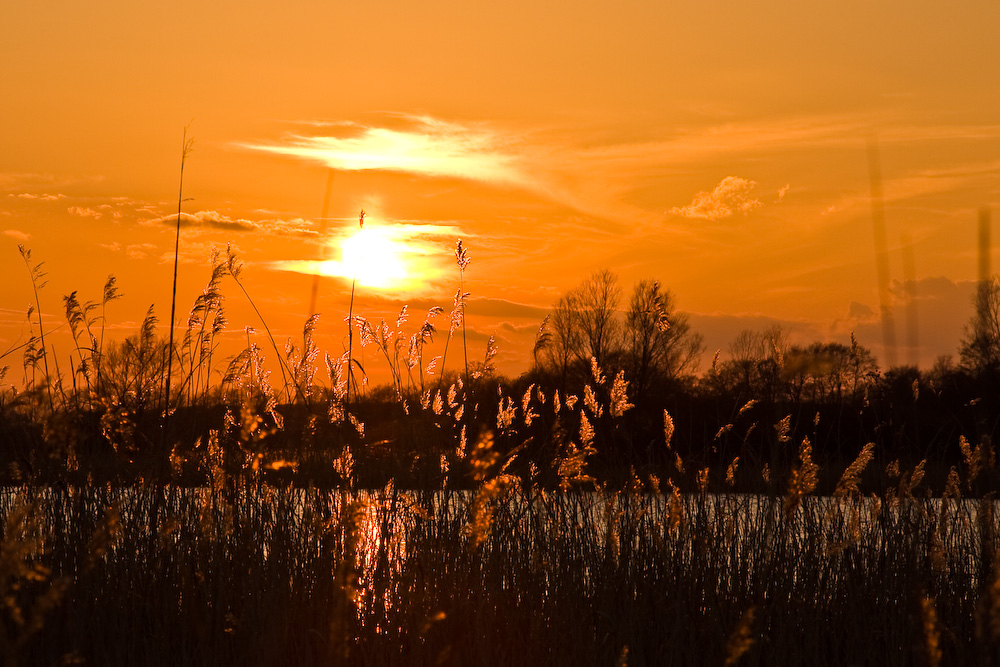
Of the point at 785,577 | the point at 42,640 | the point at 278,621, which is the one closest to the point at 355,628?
the point at 278,621

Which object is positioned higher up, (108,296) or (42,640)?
(108,296)

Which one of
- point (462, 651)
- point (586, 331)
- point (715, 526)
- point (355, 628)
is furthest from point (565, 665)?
point (586, 331)

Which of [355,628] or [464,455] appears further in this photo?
[464,455]

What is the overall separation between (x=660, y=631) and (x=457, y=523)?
109 centimetres

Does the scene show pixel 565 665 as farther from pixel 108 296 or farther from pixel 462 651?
pixel 108 296

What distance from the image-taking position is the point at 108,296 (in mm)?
4523

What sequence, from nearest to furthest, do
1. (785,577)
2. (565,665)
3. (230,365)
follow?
(565,665) → (785,577) → (230,365)

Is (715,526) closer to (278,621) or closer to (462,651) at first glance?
(462,651)

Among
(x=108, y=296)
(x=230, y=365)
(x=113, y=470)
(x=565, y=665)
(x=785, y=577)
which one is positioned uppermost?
(x=108, y=296)

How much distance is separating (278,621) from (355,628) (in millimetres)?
356

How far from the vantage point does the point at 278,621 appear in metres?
3.22

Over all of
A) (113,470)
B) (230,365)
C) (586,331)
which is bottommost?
(113,470)

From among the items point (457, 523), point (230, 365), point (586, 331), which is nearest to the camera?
point (457, 523)

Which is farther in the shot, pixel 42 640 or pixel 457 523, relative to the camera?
pixel 457 523
